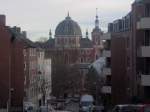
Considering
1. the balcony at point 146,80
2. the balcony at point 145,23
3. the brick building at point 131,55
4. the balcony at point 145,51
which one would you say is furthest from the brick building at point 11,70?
the balcony at point 145,23

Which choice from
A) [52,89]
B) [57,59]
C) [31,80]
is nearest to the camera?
[31,80]

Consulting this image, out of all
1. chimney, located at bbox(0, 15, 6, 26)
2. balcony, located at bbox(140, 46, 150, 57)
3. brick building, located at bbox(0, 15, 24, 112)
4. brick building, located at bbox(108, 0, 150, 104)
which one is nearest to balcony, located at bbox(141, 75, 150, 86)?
brick building, located at bbox(108, 0, 150, 104)

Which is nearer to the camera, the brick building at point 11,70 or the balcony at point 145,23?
the balcony at point 145,23

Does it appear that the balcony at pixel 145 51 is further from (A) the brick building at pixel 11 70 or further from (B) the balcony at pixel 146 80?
(A) the brick building at pixel 11 70

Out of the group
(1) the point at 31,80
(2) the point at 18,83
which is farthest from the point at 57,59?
(2) the point at 18,83

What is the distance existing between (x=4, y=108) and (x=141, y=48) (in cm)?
2423

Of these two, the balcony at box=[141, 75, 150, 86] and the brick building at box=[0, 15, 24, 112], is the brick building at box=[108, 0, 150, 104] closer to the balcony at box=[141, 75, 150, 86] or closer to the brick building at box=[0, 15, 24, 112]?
the balcony at box=[141, 75, 150, 86]

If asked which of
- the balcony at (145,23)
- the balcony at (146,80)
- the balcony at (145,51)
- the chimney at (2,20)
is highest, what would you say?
the chimney at (2,20)

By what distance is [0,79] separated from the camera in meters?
77.9

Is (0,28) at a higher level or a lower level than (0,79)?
higher

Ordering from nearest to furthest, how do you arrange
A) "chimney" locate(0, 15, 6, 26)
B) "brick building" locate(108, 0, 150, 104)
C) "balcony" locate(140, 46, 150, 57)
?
"balcony" locate(140, 46, 150, 57) → "brick building" locate(108, 0, 150, 104) → "chimney" locate(0, 15, 6, 26)

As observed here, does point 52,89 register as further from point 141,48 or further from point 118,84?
point 141,48

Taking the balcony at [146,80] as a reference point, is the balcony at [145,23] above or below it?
above

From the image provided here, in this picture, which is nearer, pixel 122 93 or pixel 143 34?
pixel 143 34
